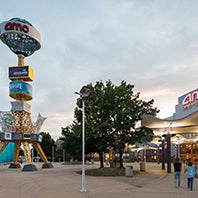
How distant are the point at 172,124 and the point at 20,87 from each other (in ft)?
79.9

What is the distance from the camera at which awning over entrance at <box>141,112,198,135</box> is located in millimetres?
27938

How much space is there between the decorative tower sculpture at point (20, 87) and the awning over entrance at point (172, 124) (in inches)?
738

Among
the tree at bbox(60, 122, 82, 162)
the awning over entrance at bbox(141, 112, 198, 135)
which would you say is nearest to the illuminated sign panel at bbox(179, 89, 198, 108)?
the awning over entrance at bbox(141, 112, 198, 135)

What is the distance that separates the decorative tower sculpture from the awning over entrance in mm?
18751

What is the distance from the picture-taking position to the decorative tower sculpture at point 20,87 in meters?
42.2

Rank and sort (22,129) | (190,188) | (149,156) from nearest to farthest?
(190,188)
(22,129)
(149,156)

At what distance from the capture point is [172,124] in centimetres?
2953

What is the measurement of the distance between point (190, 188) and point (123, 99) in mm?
13722

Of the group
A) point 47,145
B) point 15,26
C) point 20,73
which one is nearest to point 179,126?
point 20,73

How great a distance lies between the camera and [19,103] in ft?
146

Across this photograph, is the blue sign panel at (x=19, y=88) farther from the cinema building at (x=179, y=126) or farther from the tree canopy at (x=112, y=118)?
the cinema building at (x=179, y=126)

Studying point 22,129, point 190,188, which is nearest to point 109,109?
point 190,188

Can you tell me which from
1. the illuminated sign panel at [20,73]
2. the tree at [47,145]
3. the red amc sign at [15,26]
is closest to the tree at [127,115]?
the illuminated sign panel at [20,73]

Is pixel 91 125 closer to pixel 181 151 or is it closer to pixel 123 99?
pixel 123 99
